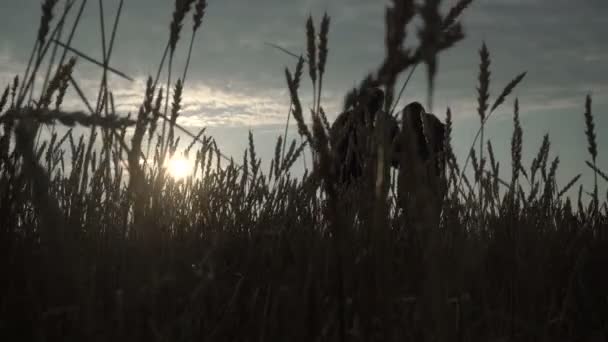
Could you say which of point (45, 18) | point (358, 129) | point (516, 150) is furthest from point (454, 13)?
point (516, 150)

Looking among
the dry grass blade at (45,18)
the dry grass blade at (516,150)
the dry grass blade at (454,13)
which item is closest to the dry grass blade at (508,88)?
the dry grass blade at (516,150)

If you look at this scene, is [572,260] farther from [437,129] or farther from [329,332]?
[437,129]

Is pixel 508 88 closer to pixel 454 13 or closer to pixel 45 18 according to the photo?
pixel 454 13

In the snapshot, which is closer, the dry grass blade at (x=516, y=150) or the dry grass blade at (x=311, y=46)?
the dry grass blade at (x=311, y=46)

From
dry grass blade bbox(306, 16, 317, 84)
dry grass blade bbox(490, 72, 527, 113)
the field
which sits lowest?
the field

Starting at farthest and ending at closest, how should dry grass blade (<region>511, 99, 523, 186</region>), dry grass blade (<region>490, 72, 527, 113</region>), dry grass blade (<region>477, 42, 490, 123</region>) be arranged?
dry grass blade (<region>511, 99, 523, 186</region>), dry grass blade (<region>490, 72, 527, 113</region>), dry grass blade (<region>477, 42, 490, 123</region>)

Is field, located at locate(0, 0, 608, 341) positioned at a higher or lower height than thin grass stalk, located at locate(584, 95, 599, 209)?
lower

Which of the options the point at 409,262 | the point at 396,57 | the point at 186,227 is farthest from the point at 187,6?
the point at 186,227

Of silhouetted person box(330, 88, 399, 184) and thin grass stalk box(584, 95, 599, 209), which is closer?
silhouetted person box(330, 88, 399, 184)

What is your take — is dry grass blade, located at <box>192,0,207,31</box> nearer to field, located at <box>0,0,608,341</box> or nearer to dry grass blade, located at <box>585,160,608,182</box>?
field, located at <box>0,0,608,341</box>

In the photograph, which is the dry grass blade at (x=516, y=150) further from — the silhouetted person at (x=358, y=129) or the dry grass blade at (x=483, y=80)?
the dry grass blade at (x=483, y=80)

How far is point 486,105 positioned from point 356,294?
62 cm

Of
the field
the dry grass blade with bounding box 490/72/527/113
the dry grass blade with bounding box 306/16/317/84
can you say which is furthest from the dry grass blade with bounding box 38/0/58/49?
the dry grass blade with bounding box 490/72/527/113

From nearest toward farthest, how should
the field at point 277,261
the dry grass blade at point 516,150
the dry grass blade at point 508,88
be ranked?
the field at point 277,261 < the dry grass blade at point 508,88 < the dry grass blade at point 516,150
